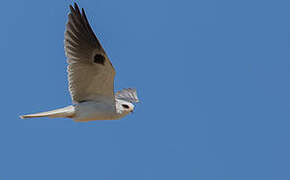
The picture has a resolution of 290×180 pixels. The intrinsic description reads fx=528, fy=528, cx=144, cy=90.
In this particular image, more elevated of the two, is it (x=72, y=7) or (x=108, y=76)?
(x=72, y=7)

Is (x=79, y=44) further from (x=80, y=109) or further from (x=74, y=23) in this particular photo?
(x=80, y=109)

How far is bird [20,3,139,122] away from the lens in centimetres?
823

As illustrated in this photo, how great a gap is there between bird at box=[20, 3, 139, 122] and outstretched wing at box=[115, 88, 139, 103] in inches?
83.0

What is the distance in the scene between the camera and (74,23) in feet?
27.2

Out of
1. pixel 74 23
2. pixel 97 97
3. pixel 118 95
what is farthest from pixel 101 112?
pixel 118 95

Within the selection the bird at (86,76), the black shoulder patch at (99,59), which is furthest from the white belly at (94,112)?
the black shoulder patch at (99,59)

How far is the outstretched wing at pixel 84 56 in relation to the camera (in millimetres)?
8227

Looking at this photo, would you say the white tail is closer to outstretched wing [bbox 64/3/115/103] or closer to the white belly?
the white belly

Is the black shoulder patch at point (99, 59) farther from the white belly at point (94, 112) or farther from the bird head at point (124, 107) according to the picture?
the bird head at point (124, 107)

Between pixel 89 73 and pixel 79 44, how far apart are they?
49 centimetres

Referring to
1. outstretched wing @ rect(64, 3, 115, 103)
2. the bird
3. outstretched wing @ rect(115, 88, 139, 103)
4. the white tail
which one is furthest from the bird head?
outstretched wing @ rect(115, 88, 139, 103)

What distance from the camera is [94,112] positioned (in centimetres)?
852

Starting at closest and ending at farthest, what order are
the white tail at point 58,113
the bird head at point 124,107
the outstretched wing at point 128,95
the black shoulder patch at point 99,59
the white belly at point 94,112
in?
the white tail at point 58,113
the black shoulder patch at point 99,59
the white belly at point 94,112
the bird head at point 124,107
the outstretched wing at point 128,95

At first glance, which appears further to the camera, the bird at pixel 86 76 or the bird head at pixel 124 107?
the bird head at pixel 124 107
